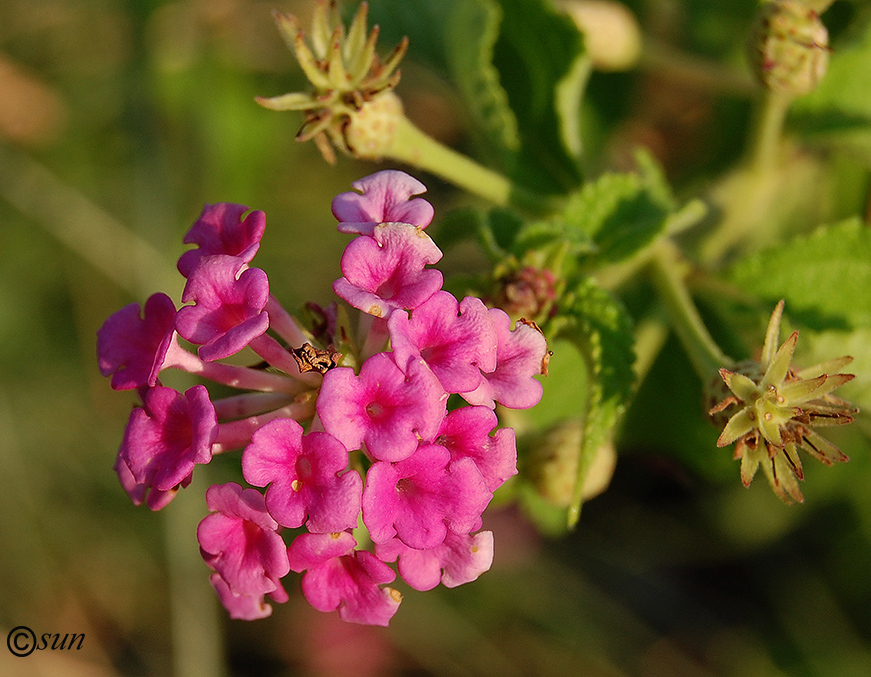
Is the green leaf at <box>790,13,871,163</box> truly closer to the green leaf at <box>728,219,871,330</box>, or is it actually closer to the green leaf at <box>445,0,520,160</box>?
the green leaf at <box>728,219,871,330</box>

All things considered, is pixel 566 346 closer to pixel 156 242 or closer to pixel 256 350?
pixel 256 350

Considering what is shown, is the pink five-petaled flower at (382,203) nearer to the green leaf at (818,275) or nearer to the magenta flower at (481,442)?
the magenta flower at (481,442)

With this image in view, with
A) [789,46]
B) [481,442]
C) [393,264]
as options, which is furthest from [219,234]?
[789,46]

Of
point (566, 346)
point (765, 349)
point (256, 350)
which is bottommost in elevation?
point (566, 346)

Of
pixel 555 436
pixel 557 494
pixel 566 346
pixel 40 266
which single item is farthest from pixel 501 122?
pixel 40 266

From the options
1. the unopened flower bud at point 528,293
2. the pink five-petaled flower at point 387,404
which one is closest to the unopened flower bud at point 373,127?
the unopened flower bud at point 528,293

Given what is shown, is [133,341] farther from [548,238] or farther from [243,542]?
[548,238]
